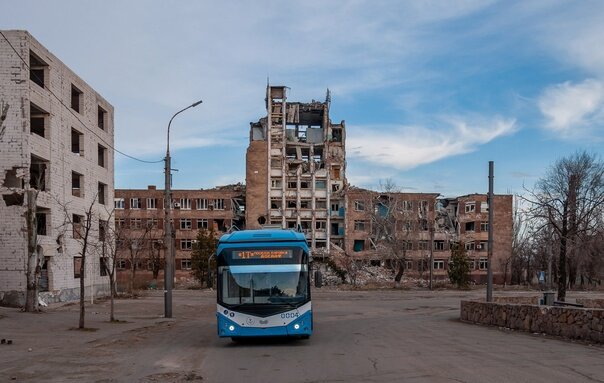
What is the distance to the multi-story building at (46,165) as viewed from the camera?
32375 millimetres

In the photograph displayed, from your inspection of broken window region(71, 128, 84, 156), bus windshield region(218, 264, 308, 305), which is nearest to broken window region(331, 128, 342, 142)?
broken window region(71, 128, 84, 156)

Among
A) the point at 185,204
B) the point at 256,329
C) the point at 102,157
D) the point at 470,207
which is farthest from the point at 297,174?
the point at 256,329

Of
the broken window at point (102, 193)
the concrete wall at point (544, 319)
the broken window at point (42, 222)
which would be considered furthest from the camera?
the broken window at point (102, 193)

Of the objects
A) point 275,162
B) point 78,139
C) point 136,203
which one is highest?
point 275,162

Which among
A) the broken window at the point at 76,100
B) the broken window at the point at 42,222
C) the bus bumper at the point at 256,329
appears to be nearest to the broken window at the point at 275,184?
the broken window at the point at 76,100

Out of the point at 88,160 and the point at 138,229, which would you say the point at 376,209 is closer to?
the point at 138,229

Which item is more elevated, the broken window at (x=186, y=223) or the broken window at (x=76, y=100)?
the broken window at (x=76, y=100)

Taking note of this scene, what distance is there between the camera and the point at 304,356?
1445 centimetres

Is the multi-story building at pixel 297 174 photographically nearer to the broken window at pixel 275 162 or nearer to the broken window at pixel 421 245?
the broken window at pixel 275 162

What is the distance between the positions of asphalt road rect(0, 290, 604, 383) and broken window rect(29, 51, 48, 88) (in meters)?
16.8

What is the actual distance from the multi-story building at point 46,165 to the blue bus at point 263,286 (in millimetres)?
13416

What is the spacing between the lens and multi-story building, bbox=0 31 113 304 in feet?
106

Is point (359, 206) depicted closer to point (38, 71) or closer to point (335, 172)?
point (335, 172)

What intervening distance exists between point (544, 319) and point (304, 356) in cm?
913
